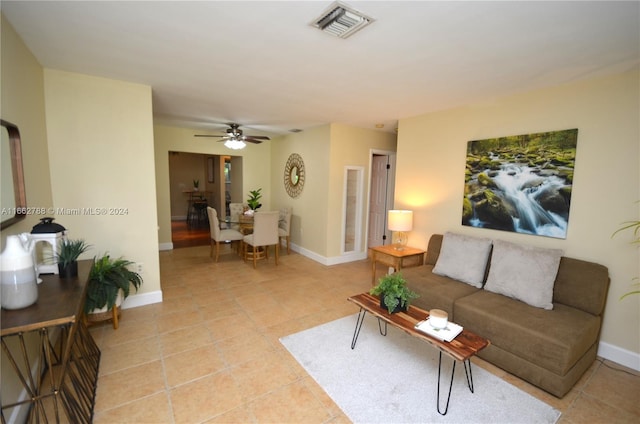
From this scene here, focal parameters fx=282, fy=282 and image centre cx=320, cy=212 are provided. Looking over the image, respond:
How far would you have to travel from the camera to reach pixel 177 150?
228 inches

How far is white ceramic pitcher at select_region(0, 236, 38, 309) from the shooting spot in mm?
1380

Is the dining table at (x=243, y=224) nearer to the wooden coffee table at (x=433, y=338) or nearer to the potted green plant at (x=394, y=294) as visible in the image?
the wooden coffee table at (x=433, y=338)

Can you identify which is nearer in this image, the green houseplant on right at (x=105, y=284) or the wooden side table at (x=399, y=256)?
the green houseplant on right at (x=105, y=284)

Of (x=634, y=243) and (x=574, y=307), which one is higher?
(x=634, y=243)

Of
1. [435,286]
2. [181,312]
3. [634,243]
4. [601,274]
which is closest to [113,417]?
[181,312]

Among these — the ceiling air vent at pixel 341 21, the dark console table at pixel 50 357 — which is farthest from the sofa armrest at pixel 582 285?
the dark console table at pixel 50 357

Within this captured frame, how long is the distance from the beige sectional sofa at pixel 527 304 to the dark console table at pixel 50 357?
2.77m

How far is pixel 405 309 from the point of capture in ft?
7.71

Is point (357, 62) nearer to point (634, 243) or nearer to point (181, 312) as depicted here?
point (634, 243)

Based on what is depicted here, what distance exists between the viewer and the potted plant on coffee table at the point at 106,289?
258cm

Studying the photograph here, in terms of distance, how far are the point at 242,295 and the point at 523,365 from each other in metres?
3.01

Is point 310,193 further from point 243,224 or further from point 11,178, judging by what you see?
point 11,178

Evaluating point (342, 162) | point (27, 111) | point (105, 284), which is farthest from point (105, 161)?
point (342, 162)

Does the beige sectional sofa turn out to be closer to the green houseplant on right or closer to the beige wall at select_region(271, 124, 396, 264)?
the beige wall at select_region(271, 124, 396, 264)
